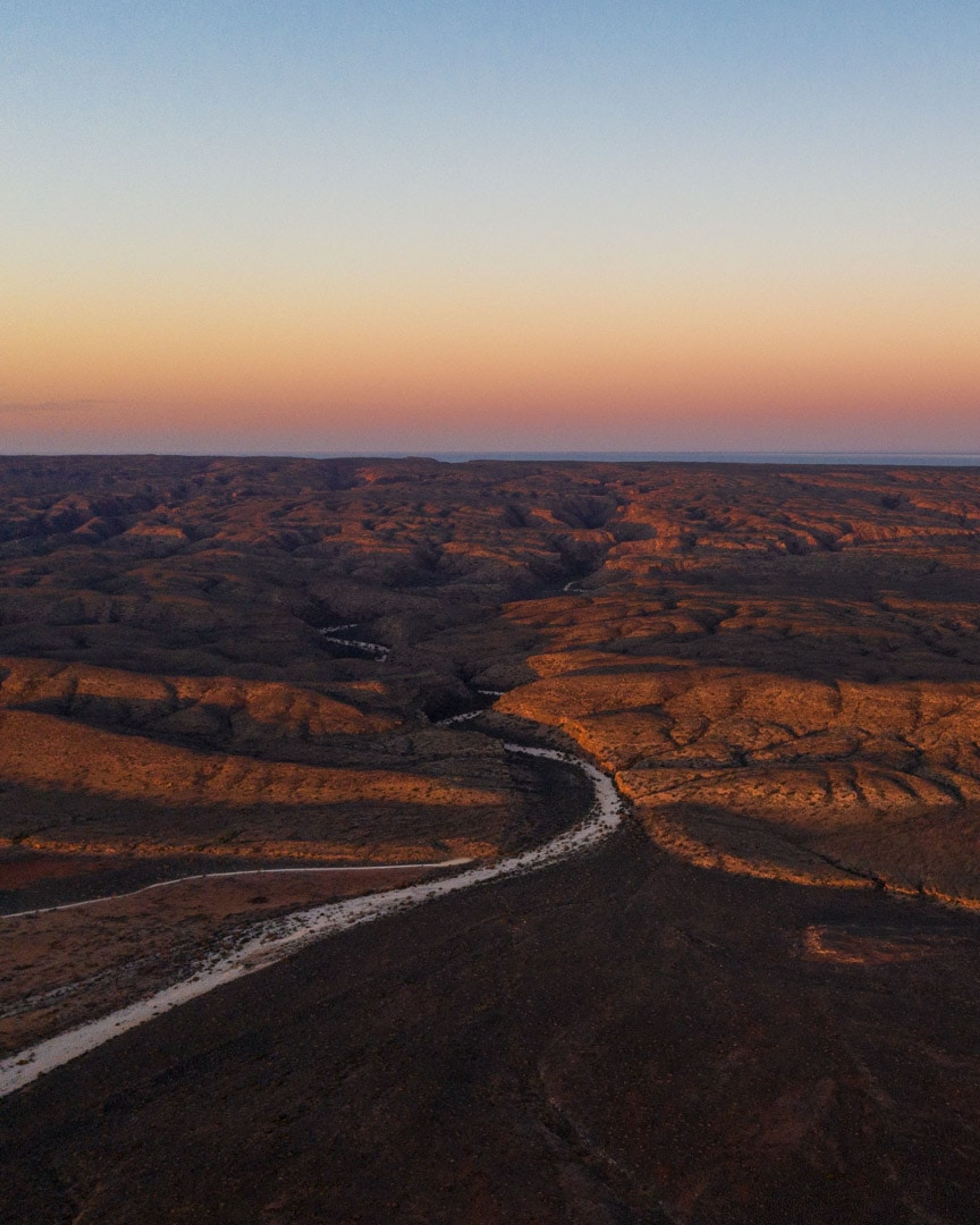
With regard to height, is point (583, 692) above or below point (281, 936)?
above

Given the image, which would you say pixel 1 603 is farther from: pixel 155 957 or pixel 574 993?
pixel 574 993

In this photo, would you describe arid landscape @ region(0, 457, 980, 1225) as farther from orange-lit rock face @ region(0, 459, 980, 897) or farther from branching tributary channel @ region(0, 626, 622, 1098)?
branching tributary channel @ region(0, 626, 622, 1098)

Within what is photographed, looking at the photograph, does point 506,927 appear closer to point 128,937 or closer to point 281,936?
point 281,936

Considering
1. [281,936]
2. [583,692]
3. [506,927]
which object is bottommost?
[281,936]

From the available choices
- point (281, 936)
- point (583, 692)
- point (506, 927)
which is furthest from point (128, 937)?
point (583, 692)

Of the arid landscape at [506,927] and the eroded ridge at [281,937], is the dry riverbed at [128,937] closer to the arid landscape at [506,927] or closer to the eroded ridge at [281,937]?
the arid landscape at [506,927]
